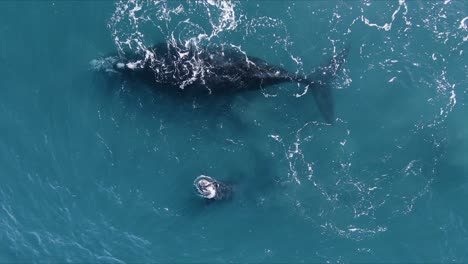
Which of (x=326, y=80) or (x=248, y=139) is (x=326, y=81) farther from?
(x=248, y=139)

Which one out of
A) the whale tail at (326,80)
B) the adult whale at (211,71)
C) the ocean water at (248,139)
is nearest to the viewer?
the whale tail at (326,80)

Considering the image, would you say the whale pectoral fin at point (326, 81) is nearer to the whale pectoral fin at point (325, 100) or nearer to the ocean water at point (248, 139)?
the whale pectoral fin at point (325, 100)

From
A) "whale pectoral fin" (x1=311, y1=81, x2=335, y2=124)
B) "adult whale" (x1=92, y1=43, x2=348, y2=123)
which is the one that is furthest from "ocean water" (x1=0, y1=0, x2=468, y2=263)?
"adult whale" (x1=92, y1=43, x2=348, y2=123)

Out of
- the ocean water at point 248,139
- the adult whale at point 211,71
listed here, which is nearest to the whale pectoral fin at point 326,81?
the adult whale at point 211,71

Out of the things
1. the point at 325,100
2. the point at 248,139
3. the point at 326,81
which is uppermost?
the point at 326,81

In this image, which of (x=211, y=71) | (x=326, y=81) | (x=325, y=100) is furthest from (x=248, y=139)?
(x=326, y=81)

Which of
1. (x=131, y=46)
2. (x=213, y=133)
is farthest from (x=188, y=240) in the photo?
(x=131, y=46)

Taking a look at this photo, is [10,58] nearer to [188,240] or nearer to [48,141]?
[48,141]
